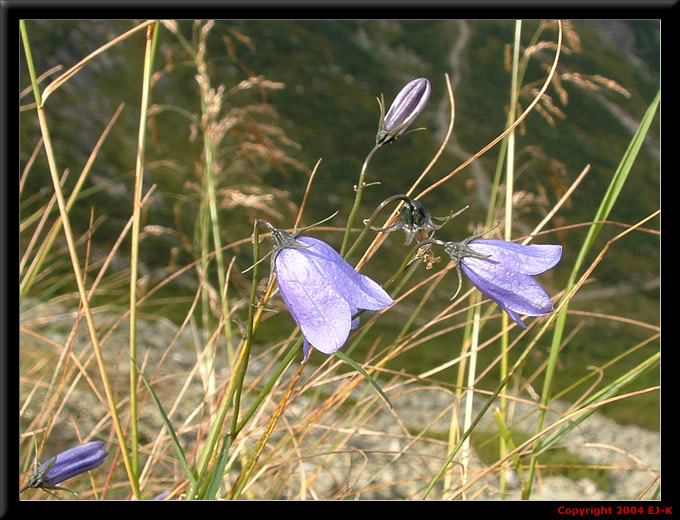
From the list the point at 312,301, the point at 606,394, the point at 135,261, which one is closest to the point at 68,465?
the point at 135,261

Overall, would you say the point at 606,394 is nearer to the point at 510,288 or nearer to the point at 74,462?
the point at 510,288

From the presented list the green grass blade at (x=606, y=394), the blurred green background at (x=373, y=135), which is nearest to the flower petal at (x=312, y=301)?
the green grass blade at (x=606, y=394)

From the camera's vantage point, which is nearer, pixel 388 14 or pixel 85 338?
pixel 388 14
